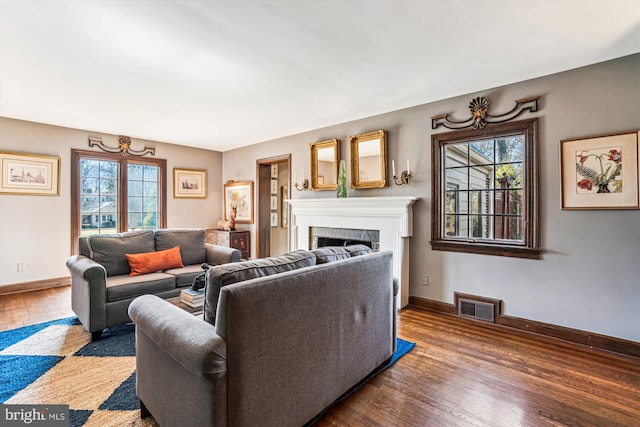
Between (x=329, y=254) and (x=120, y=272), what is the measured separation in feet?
8.40

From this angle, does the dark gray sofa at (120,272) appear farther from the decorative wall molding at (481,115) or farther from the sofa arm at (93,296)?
the decorative wall molding at (481,115)

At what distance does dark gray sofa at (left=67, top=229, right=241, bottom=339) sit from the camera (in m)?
2.68

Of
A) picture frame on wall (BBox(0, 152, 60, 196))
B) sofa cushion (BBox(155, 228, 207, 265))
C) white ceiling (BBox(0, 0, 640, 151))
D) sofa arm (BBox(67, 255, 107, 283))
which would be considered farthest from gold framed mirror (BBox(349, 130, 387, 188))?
picture frame on wall (BBox(0, 152, 60, 196))

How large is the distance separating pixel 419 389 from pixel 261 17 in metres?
2.60

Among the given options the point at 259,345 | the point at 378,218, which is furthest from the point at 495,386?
the point at 378,218

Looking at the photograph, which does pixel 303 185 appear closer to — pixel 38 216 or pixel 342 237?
pixel 342 237

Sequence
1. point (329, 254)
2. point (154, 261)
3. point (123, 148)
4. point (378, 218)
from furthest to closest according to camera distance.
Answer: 1. point (123, 148)
2. point (378, 218)
3. point (154, 261)
4. point (329, 254)

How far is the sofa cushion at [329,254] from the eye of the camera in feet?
6.13

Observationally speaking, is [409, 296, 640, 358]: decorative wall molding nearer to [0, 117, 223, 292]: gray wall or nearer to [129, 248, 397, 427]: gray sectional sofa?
[129, 248, 397, 427]: gray sectional sofa

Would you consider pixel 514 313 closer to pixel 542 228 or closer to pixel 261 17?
pixel 542 228

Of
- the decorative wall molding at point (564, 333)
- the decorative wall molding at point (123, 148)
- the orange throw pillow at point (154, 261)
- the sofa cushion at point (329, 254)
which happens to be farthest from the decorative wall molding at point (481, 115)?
the decorative wall molding at point (123, 148)

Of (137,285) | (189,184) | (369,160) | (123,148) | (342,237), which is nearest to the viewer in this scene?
(137,285)

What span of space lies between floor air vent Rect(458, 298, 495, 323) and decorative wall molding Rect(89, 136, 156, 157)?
5419 mm

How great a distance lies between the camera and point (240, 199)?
6039 mm
